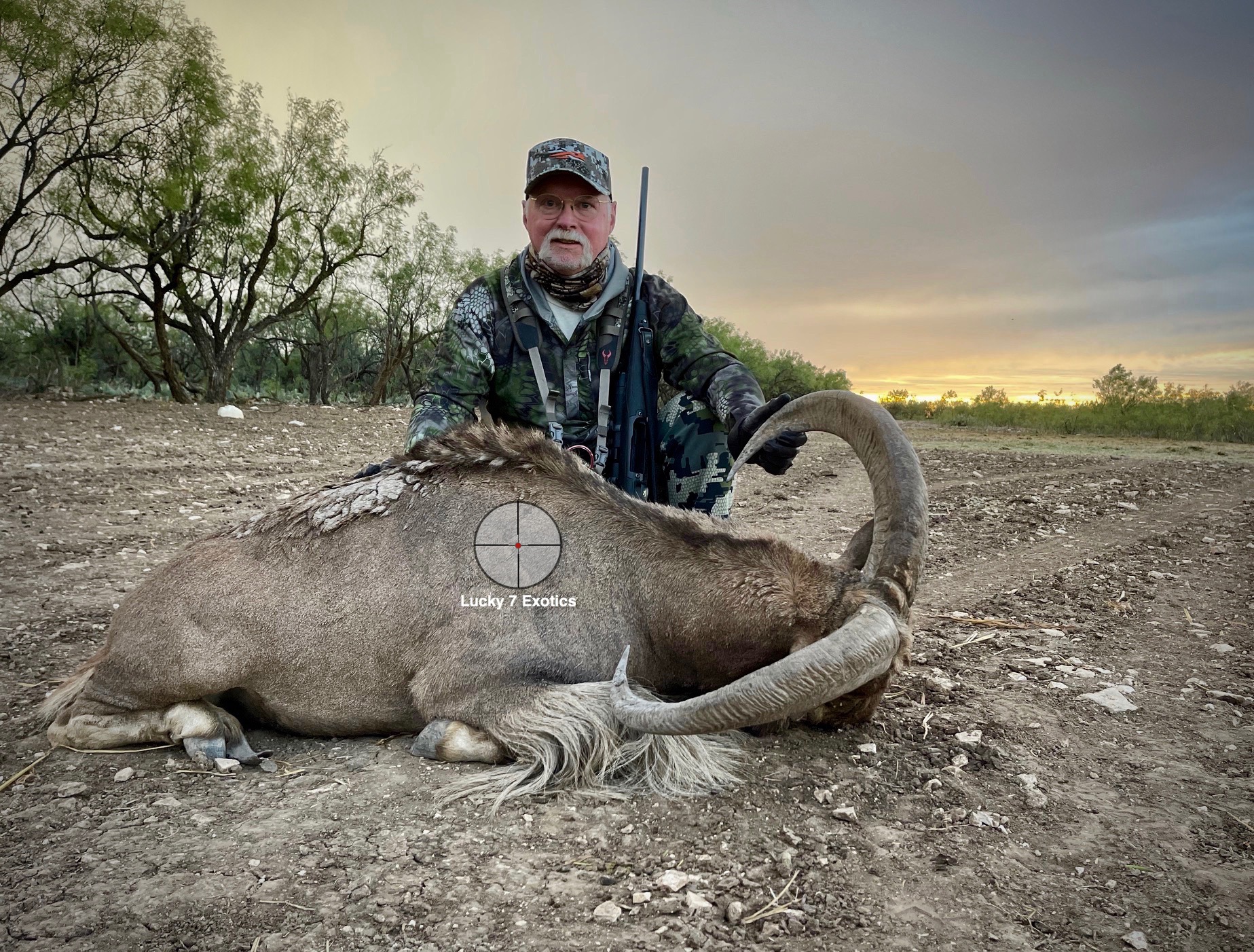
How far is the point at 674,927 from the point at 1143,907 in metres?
1.44

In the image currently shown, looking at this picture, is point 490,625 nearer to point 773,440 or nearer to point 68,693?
point 773,440

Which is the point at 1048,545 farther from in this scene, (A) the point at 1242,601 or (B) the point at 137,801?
(B) the point at 137,801

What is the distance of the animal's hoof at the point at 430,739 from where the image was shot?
3.29 metres

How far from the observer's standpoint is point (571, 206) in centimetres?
504

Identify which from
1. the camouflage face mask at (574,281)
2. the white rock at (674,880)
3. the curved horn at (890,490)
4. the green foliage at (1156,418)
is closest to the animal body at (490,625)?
the curved horn at (890,490)

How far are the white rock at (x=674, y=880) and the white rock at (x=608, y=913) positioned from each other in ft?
0.57

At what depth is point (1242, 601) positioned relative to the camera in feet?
17.6

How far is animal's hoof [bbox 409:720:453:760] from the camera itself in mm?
3287

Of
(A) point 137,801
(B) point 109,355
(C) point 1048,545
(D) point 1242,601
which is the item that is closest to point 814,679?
(A) point 137,801

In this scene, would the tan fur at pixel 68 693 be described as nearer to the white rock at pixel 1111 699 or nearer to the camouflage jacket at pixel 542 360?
the camouflage jacket at pixel 542 360

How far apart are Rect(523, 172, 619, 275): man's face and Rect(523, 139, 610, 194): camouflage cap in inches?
1.7

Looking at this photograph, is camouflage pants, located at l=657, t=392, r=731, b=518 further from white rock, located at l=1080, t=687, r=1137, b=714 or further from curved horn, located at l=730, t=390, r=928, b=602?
white rock, located at l=1080, t=687, r=1137, b=714
